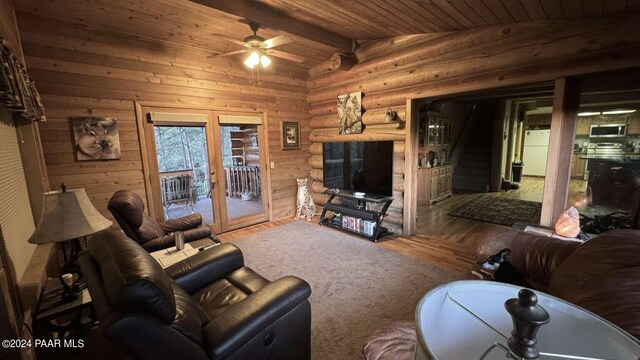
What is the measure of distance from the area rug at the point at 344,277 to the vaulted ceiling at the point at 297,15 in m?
2.83

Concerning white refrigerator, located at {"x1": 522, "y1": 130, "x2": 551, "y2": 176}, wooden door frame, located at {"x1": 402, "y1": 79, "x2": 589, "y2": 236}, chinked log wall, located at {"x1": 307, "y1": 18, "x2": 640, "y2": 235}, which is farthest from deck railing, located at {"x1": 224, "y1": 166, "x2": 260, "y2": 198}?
white refrigerator, located at {"x1": 522, "y1": 130, "x2": 551, "y2": 176}

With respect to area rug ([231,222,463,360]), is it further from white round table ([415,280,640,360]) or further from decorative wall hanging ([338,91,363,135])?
decorative wall hanging ([338,91,363,135])

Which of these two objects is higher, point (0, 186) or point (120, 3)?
point (120, 3)

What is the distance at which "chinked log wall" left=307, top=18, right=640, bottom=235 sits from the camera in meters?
2.52

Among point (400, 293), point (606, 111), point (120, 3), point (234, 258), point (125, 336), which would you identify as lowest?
point (400, 293)

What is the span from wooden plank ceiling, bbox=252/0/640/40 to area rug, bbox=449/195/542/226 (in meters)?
3.39

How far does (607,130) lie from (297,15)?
3.83m

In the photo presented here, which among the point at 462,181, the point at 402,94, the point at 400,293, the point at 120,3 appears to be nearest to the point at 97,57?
the point at 120,3

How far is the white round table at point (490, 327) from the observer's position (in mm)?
456

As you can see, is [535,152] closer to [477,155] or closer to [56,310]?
[477,155]

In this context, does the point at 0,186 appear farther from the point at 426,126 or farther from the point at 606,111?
the point at 426,126

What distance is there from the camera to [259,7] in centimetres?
311

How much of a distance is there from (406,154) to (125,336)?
3846 millimetres

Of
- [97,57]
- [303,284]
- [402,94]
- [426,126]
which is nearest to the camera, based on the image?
[303,284]
